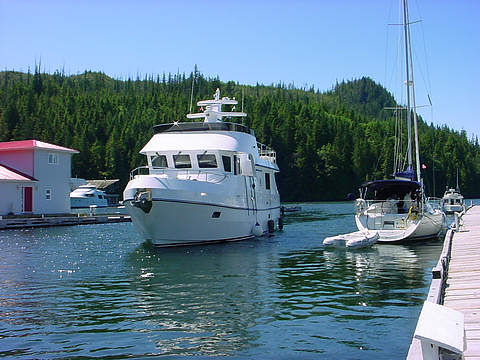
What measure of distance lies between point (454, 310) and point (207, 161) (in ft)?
68.3

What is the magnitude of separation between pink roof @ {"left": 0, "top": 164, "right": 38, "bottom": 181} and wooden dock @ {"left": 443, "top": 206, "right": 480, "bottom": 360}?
33.4 meters

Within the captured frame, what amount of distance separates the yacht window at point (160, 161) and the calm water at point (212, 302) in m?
4.36

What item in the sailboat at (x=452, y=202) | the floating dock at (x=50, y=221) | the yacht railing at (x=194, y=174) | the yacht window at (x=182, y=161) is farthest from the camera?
the sailboat at (x=452, y=202)

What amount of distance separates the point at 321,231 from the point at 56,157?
23.3 m

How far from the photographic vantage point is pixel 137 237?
32.3 meters

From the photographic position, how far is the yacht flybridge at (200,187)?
75.9 ft

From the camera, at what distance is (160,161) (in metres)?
27.0

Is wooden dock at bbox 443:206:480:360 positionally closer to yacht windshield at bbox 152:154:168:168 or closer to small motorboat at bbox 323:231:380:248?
small motorboat at bbox 323:231:380:248

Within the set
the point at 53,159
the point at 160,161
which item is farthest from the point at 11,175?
the point at 160,161

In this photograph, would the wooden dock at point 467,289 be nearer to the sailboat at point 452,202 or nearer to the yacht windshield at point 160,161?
the yacht windshield at point 160,161

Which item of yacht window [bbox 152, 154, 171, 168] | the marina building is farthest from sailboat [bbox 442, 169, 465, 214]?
yacht window [bbox 152, 154, 171, 168]

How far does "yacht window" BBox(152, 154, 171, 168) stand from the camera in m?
26.9

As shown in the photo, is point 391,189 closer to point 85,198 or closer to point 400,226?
point 400,226

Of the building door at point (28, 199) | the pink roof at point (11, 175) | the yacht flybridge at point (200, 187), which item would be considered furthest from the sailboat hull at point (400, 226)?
the building door at point (28, 199)
